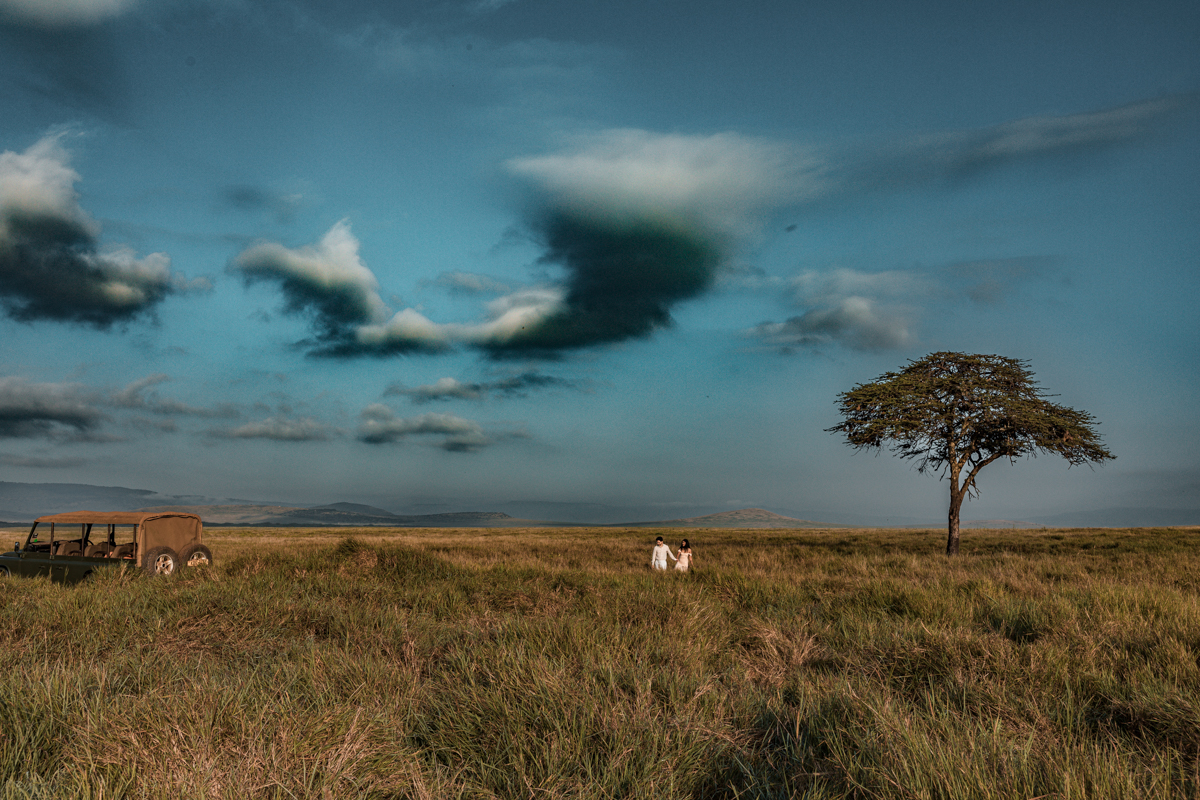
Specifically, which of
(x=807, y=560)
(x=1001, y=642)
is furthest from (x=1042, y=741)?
(x=807, y=560)

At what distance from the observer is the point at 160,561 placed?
53.0 ft

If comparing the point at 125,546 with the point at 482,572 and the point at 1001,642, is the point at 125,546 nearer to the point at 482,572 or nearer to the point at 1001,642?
the point at 482,572

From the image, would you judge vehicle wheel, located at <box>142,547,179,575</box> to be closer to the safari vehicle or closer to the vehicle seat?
the safari vehicle

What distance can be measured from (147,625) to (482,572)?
7.84 m

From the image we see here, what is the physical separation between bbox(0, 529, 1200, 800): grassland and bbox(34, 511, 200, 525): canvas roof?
6.51 meters

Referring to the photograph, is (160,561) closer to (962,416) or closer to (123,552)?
(123,552)

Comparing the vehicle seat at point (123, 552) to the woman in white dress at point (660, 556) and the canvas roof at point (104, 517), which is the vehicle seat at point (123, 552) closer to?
the canvas roof at point (104, 517)

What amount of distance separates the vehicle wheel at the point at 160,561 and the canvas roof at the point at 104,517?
0.87 meters

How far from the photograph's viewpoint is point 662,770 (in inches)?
139

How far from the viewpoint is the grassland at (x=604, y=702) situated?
3.36 m

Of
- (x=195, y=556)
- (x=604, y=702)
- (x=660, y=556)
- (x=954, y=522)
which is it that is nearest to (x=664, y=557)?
(x=660, y=556)

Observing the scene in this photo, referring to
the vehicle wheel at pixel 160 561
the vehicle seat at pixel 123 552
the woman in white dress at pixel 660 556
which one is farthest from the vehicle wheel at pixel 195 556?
the woman in white dress at pixel 660 556

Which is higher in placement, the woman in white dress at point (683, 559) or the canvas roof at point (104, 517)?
the canvas roof at point (104, 517)

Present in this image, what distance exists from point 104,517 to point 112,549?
1735 mm
